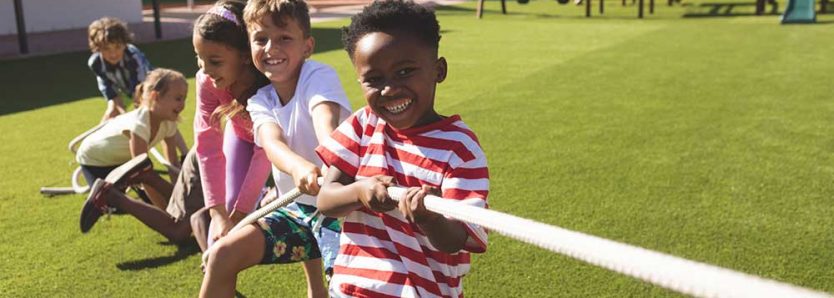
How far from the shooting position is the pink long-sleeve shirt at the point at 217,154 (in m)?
3.55

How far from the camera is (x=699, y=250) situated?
4461 millimetres

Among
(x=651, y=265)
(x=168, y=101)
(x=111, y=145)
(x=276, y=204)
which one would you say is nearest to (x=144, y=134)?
(x=168, y=101)

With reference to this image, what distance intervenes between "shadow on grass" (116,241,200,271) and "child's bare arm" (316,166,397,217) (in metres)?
2.42

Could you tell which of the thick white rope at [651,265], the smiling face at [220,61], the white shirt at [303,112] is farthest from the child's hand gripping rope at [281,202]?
the thick white rope at [651,265]

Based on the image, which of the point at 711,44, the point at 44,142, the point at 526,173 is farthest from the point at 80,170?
the point at 711,44

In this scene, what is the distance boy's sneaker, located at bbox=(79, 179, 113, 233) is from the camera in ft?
16.0

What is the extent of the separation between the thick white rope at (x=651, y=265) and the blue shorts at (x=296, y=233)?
1.29m

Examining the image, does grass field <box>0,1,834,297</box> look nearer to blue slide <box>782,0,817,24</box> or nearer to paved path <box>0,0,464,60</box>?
paved path <box>0,0,464,60</box>

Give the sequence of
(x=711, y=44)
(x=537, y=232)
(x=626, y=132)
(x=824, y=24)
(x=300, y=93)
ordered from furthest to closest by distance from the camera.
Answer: (x=824, y=24)
(x=711, y=44)
(x=626, y=132)
(x=300, y=93)
(x=537, y=232)

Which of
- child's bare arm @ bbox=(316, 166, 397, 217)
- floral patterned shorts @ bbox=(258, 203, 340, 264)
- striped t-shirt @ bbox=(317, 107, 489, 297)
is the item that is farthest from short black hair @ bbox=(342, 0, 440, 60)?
floral patterned shorts @ bbox=(258, 203, 340, 264)

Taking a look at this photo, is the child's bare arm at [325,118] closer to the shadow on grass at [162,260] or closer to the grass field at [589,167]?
the grass field at [589,167]

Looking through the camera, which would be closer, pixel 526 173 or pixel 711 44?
pixel 526 173

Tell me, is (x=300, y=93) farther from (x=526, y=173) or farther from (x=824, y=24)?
(x=824, y=24)

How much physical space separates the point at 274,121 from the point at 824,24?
Answer: 17034 millimetres
